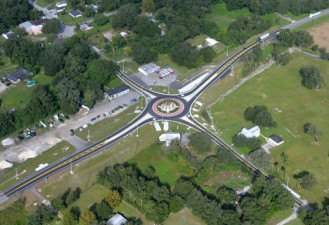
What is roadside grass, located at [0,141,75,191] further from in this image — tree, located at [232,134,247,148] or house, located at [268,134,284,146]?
house, located at [268,134,284,146]

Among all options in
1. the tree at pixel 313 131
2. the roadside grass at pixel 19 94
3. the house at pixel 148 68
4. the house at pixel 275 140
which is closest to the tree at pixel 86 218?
the roadside grass at pixel 19 94

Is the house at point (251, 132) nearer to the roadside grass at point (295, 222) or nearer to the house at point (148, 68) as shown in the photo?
the roadside grass at point (295, 222)

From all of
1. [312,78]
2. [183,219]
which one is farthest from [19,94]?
[312,78]

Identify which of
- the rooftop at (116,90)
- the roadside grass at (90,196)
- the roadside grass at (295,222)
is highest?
the rooftop at (116,90)

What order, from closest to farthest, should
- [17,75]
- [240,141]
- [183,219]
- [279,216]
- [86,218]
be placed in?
[86,218], [183,219], [279,216], [240,141], [17,75]

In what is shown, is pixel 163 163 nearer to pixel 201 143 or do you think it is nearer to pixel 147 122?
pixel 201 143

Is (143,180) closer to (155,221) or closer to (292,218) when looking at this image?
(155,221)
